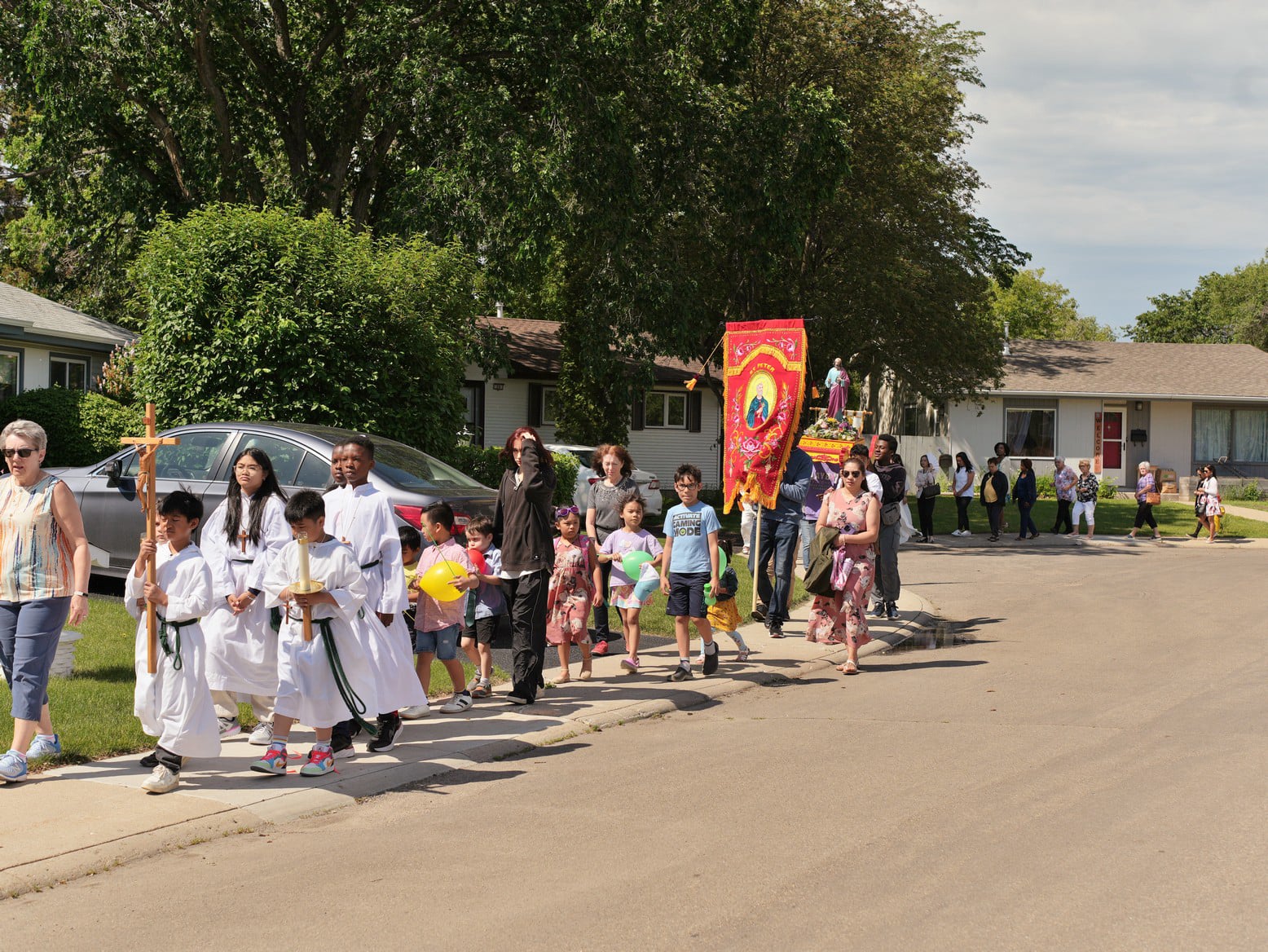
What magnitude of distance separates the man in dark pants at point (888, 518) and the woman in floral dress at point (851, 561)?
2.40 meters

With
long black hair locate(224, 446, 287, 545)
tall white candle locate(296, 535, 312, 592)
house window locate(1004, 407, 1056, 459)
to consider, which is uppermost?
house window locate(1004, 407, 1056, 459)

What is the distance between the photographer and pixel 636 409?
123ft

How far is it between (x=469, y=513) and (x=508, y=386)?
2522 centimetres

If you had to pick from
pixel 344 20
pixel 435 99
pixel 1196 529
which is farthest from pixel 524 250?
pixel 1196 529

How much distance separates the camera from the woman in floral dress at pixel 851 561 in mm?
11227

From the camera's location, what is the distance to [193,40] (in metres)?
22.4

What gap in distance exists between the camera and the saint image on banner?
46.1ft

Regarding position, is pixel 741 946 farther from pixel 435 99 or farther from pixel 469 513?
pixel 435 99

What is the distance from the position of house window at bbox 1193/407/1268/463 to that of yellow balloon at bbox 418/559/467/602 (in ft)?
127

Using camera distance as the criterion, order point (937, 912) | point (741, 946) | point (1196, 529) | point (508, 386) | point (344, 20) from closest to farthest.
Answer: point (741, 946), point (937, 912), point (344, 20), point (1196, 529), point (508, 386)

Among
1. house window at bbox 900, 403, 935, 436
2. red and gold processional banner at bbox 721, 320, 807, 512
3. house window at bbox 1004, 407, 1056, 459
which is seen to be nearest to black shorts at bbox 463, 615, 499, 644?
red and gold processional banner at bbox 721, 320, 807, 512

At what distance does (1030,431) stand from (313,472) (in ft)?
115

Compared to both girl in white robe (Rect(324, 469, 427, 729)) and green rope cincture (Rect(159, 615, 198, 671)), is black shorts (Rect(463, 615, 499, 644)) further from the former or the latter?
green rope cincture (Rect(159, 615, 198, 671))

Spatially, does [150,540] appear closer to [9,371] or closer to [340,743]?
[340,743]
